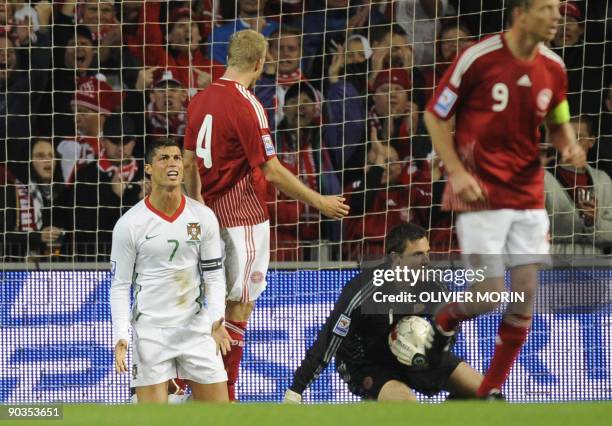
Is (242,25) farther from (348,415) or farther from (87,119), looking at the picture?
(348,415)

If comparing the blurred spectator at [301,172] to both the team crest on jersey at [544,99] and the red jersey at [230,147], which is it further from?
the team crest on jersey at [544,99]

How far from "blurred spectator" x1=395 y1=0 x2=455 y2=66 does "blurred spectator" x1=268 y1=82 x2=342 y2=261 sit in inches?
33.9

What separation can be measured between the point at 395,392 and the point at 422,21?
12.9 ft

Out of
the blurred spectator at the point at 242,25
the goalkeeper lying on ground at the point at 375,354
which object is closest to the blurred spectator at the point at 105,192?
the blurred spectator at the point at 242,25

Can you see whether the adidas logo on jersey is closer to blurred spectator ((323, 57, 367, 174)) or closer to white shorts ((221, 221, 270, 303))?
white shorts ((221, 221, 270, 303))

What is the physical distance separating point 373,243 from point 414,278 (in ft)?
7.01

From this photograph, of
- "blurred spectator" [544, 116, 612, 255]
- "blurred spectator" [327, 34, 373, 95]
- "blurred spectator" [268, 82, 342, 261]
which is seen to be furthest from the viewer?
"blurred spectator" [327, 34, 373, 95]

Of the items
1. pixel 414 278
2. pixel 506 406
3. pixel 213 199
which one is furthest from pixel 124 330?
pixel 506 406

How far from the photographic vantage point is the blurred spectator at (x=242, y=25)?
10.2 m

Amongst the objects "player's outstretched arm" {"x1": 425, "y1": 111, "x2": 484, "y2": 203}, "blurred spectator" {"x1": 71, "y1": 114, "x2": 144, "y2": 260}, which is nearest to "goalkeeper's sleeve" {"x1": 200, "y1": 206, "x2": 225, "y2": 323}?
"player's outstretched arm" {"x1": 425, "y1": 111, "x2": 484, "y2": 203}

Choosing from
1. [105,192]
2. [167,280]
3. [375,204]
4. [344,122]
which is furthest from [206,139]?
[344,122]

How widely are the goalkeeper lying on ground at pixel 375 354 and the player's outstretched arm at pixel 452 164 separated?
144 cm

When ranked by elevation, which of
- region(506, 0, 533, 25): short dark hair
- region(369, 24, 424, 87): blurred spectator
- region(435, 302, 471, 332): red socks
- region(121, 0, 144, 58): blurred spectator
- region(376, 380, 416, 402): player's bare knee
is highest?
region(121, 0, 144, 58): blurred spectator

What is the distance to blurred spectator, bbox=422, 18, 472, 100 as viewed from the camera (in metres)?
9.88
